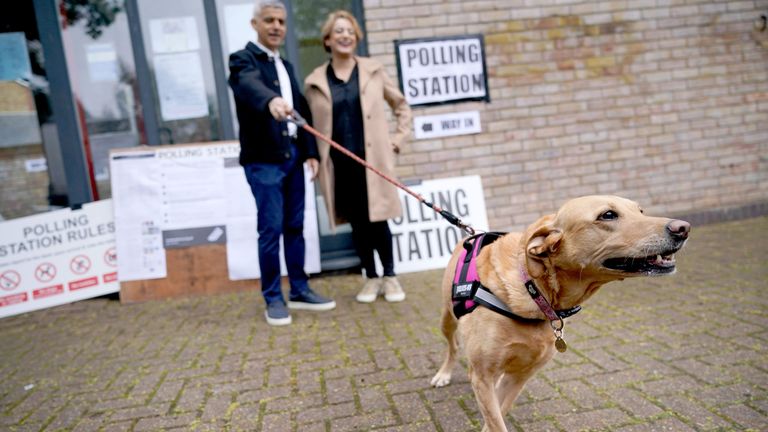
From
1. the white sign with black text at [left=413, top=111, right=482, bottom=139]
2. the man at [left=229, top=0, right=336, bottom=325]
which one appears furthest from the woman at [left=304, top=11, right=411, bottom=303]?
the white sign with black text at [left=413, top=111, right=482, bottom=139]

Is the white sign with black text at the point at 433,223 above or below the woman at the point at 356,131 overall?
below

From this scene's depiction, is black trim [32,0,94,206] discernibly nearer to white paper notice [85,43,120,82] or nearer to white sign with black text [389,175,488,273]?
white paper notice [85,43,120,82]

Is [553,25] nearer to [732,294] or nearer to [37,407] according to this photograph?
[732,294]

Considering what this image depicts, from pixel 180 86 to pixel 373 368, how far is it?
4141mm

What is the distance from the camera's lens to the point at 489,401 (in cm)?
191

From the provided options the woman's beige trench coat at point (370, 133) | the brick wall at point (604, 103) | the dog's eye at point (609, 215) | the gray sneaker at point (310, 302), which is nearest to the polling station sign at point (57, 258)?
the gray sneaker at point (310, 302)

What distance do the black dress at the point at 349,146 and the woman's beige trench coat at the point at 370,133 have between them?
6 centimetres

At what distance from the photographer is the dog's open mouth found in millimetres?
1659

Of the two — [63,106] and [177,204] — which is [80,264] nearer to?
[177,204]

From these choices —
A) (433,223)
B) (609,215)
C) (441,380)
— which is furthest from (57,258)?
→ (609,215)

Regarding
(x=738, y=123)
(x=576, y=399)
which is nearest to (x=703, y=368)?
(x=576, y=399)

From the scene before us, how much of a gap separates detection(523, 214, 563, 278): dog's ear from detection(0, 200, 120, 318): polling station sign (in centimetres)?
456

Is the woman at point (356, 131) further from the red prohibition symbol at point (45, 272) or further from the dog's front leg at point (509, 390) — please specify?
the red prohibition symbol at point (45, 272)

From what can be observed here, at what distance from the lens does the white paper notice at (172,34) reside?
5215 millimetres
